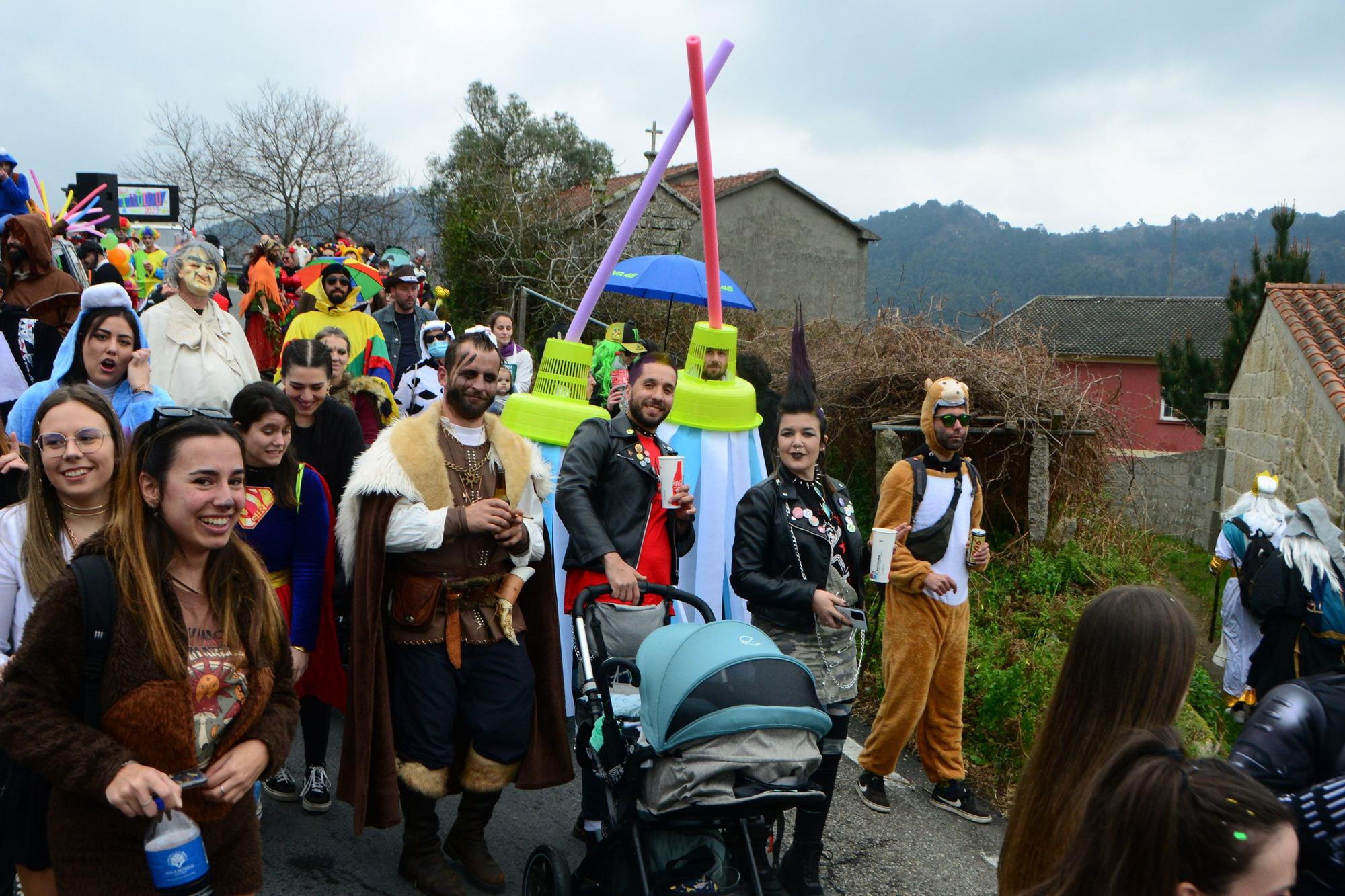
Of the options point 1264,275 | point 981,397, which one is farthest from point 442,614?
point 1264,275

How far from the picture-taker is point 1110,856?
66.5 inches

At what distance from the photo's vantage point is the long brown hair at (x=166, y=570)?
89.6 inches

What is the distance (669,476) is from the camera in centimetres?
425

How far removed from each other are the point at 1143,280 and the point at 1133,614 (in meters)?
154

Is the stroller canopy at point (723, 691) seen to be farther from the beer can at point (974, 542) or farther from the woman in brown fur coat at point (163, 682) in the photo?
the beer can at point (974, 542)

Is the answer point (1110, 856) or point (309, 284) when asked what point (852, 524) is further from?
point (309, 284)

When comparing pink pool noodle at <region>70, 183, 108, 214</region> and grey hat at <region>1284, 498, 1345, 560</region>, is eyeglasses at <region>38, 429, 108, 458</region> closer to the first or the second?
grey hat at <region>1284, 498, 1345, 560</region>

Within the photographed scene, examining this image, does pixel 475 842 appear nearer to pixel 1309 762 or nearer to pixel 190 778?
pixel 190 778

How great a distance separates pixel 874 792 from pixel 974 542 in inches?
51.7

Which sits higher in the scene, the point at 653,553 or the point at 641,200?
the point at 641,200

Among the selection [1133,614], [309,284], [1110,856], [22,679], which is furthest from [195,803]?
[309,284]

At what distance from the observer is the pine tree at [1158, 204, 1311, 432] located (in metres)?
25.6

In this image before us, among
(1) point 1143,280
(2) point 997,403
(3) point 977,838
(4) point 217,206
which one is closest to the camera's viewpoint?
(3) point 977,838

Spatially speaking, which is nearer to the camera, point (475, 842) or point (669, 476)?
point (475, 842)
